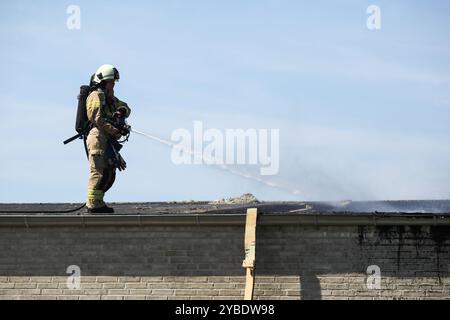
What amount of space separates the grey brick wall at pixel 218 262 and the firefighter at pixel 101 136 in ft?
2.60

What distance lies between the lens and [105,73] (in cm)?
1998

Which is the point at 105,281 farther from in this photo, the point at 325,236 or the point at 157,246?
the point at 325,236

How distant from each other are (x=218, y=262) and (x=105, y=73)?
433 centimetres

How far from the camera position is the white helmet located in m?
20.0

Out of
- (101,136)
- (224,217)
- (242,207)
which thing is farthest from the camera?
(242,207)

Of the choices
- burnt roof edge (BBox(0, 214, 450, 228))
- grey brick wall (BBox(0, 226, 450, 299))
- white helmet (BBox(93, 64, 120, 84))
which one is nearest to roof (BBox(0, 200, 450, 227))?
burnt roof edge (BBox(0, 214, 450, 228))

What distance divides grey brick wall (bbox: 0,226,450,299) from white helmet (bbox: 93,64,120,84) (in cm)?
294

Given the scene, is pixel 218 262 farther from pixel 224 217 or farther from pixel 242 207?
pixel 242 207

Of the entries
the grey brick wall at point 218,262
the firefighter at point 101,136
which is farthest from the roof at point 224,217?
the firefighter at point 101,136

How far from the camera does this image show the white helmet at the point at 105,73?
20.0 m

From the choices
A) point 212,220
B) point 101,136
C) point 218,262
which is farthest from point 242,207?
point 101,136

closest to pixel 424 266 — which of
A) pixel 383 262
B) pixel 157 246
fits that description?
pixel 383 262
